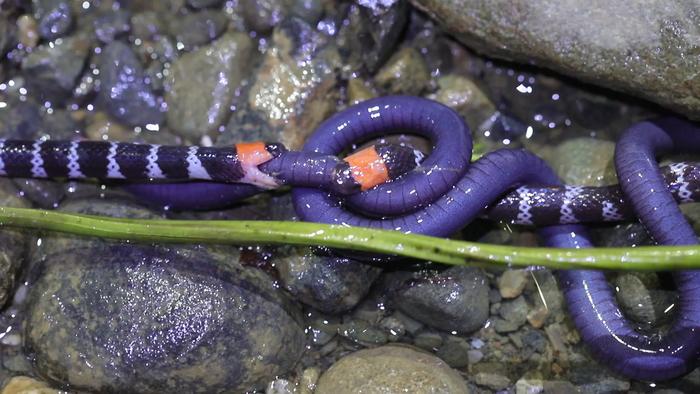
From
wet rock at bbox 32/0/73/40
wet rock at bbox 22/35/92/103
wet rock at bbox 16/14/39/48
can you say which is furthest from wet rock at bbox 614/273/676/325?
wet rock at bbox 16/14/39/48

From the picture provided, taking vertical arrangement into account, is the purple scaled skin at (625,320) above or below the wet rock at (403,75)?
below

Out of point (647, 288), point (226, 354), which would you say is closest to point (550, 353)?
point (647, 288)

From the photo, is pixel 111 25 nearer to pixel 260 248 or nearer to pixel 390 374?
pixel 260 248

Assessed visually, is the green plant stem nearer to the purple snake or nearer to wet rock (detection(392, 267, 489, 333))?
the purple snake

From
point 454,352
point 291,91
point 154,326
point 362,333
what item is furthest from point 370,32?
point 154,326

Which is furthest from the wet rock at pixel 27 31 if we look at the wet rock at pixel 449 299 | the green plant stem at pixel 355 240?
the wet rock at pixel 449 299

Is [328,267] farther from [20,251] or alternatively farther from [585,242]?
[20,251]

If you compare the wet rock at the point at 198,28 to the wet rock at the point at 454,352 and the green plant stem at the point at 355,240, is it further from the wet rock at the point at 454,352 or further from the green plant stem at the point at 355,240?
the wet rock at the point at 454,352
